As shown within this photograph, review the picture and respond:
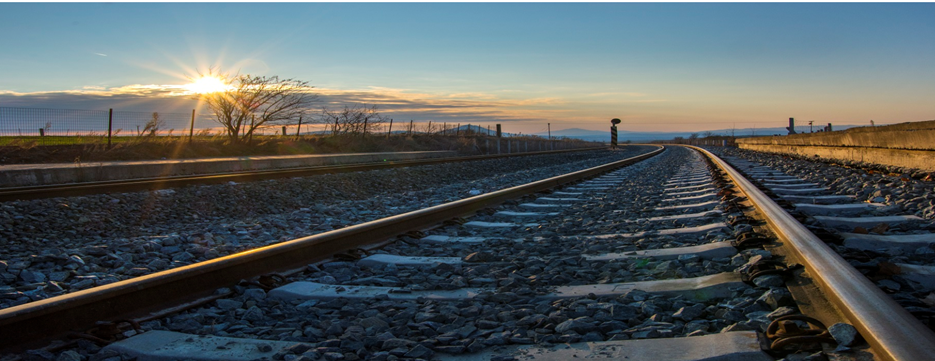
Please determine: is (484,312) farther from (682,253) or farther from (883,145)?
(883,145)

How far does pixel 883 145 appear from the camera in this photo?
11766 millimetres

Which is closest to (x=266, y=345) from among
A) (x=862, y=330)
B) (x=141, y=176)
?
(x=862, y=330)

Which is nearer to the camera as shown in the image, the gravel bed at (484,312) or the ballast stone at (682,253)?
the gravel bed at (484,312)

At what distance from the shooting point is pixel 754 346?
200cm

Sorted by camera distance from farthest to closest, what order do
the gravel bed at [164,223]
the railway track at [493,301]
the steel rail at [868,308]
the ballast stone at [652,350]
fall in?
the gravel bed at [164,223], the railway track at [493,301], the ballast stone at [652,350], the steel rail at [868,308]

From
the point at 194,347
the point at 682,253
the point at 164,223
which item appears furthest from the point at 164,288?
the point at 164,223

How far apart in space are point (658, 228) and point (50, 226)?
6.18 m

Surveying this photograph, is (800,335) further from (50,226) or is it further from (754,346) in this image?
(50,226)

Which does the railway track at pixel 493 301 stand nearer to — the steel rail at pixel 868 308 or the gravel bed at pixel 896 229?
the steel rail at pixel 868 308

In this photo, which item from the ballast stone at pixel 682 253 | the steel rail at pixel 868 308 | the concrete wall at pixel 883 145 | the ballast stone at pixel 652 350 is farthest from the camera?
the concrete wall at pixel 883 145

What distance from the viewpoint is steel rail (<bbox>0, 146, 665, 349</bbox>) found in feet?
7.84

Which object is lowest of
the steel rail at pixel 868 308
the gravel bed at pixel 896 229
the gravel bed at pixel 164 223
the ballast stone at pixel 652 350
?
the gravel bed at pixel 164 223

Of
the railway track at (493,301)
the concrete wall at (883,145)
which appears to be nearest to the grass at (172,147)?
the railway track at (493,301)

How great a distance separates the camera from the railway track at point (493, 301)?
7.07ft
